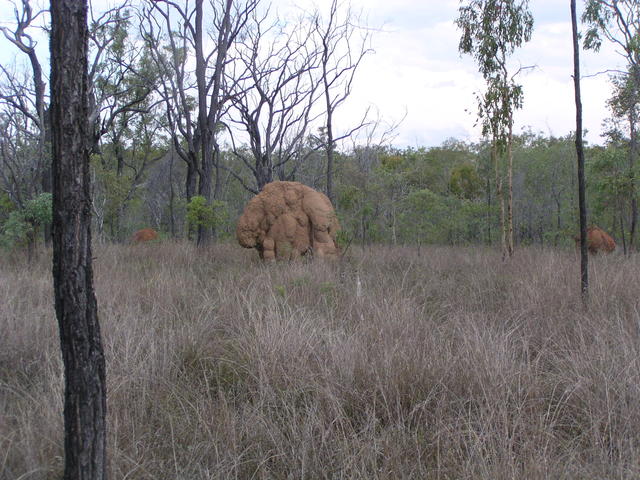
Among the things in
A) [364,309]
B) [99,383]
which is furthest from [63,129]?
[364,309]

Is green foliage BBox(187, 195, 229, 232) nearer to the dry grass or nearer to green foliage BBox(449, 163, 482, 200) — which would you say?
the dry grass

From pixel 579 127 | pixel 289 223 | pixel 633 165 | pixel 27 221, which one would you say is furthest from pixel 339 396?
pixel 633 165

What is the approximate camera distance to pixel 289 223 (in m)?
12.0

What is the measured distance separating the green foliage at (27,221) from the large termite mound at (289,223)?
370 centimetres

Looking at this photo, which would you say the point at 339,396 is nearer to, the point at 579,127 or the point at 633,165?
the point at 579,127

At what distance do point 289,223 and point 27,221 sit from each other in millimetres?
4989

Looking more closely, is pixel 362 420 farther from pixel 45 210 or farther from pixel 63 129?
pixel 45 210

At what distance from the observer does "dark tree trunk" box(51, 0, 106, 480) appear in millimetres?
2311

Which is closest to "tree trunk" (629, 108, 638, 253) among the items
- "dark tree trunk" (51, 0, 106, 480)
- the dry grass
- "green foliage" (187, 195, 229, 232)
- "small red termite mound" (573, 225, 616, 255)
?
"small red termite mound" (573, 225, 616, 255)

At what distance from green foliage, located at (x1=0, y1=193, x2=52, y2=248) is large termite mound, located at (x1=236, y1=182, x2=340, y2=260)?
370 cm

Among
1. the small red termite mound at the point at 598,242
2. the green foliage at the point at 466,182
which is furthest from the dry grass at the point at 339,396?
the green foliage at the point at 466,182

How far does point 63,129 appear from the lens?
2.30m

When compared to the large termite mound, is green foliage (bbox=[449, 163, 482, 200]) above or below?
above

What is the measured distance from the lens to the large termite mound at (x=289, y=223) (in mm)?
12016
